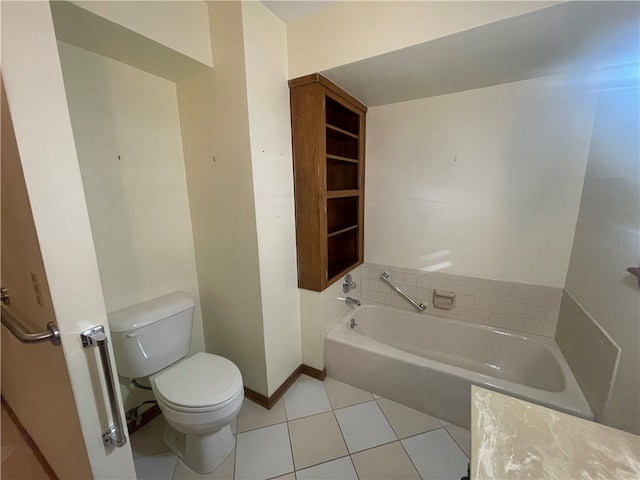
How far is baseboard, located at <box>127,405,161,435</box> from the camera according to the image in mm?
1505

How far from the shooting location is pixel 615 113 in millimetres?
1312

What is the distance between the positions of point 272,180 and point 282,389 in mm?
1370

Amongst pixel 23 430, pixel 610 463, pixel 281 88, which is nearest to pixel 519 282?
pixel 610 463

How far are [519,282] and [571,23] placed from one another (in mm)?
1450

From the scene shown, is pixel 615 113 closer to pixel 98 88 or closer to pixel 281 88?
pixel 281 88

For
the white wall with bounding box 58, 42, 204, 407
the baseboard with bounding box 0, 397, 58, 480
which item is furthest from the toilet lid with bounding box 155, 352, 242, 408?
the baseboard with bounding box 0, 397, 58, 480

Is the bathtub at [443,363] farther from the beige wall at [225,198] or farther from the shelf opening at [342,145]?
the shelf opening at [342,145]

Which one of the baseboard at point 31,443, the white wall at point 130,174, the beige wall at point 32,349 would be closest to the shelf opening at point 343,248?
the white wall at point 130,174

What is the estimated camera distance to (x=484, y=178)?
1.82 m

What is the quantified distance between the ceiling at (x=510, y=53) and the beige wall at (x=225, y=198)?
22.9 inches

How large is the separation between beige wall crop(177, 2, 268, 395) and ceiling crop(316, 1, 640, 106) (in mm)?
582

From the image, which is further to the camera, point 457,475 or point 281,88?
point 281,88

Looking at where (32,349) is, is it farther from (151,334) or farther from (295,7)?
(295,7)

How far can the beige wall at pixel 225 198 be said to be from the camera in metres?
1.35
